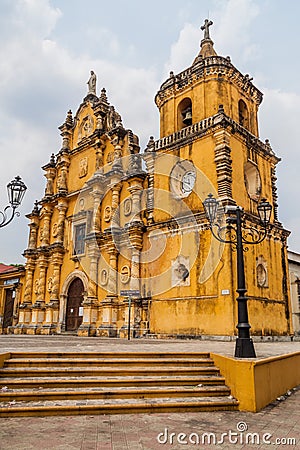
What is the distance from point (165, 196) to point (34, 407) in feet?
40.9

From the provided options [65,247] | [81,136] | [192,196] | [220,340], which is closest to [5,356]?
[220,340]

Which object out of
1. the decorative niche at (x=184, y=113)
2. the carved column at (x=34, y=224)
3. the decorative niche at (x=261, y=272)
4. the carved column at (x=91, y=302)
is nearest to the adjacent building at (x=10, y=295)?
the carved column at (x=34, y=224)

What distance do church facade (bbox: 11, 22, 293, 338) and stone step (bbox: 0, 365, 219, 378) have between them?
644 cm

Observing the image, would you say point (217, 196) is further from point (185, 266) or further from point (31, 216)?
point (31, 216)

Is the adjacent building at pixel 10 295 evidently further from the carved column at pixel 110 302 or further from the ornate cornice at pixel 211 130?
the ornate cornice at pixel 211 130

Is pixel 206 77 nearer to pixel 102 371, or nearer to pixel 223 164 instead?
pixel 223 164

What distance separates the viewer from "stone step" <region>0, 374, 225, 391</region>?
572cm

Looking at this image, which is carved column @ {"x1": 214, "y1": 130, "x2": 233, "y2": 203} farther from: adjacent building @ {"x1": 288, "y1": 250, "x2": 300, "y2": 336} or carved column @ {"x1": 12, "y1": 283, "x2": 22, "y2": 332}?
carved column @ {"x1": 12, "y1": 283, "x2": 22, "y2": 332}

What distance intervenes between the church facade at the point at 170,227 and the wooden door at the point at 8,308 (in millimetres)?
3837

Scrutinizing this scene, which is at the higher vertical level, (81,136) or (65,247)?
(81,136)

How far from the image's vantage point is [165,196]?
16.8 metres

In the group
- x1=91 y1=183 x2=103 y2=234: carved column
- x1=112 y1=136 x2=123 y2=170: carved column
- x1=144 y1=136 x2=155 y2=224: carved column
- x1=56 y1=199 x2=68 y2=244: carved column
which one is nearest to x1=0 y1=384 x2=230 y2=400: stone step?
x1=144 y1=136 x2=155 y2=224: carved column

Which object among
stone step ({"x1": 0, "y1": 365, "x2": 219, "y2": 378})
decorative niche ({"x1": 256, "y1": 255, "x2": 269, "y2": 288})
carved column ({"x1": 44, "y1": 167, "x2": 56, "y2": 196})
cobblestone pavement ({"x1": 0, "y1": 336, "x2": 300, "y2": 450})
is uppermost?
carved column ({"x1": 44, "y1": 167, "x2": 56, "y2": 196})

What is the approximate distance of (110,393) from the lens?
18.4ft
